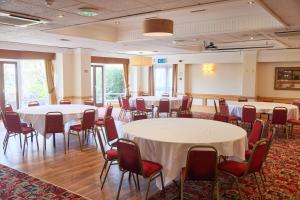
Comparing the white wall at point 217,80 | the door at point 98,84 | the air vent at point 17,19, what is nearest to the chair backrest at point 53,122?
the air vent at point 17,19

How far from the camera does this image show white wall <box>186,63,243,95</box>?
12359 mm

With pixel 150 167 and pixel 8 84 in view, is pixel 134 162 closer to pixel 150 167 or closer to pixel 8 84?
pixel 150 167

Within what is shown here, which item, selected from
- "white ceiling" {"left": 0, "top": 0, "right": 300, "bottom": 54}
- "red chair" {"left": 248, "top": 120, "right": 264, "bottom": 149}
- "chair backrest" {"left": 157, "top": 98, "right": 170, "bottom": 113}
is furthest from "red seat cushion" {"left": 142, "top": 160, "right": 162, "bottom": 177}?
"chair backrest" {"left": 157, "top": 98, "right": 170, "bottom": 113}

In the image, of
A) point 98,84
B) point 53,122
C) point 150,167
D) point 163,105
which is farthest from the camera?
point 98,84

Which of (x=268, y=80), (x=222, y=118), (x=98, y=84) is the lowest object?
(x=222, y=118)

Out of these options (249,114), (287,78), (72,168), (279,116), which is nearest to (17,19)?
(72,168)

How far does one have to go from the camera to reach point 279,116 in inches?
271

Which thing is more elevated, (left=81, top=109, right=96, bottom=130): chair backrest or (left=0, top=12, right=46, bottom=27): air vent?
(left=0, top=12, right=46, bottom=27): air vent

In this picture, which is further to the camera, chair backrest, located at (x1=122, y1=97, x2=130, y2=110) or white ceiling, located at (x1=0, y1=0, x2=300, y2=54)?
chair backrest, located at (x1=122, y1=97, x2=130, y2=110)

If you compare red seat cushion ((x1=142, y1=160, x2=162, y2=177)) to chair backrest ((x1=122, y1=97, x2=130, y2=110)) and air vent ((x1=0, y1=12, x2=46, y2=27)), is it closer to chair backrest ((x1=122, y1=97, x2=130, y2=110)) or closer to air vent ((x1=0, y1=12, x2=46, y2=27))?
air vent ((x1=0, y1=12, x2=46, y2=27))

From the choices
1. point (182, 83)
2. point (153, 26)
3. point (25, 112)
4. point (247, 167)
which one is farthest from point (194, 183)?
point (182, 83)

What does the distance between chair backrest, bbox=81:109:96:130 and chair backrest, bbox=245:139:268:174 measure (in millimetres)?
3617

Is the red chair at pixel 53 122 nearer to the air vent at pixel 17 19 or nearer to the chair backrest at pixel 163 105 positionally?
the air vent at pixel 17 19

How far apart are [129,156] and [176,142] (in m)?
0.62
